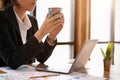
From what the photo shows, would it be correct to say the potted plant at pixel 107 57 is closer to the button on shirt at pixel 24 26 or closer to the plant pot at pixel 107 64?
the plant pot at pixel 107 64

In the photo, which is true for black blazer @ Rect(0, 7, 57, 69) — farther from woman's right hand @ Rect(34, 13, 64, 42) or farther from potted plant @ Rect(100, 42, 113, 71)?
potted plant @ Rect(100, 42, 113, 71)

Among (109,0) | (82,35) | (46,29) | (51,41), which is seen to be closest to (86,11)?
(82,35)

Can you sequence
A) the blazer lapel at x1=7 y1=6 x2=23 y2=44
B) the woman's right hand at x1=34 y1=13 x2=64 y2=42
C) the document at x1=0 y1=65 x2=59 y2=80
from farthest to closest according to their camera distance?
the blazer lapel at x1=7 y1=6 x2=23 y2=44 < the woman's right hand at x1=34 y1=13 x2=64 y2=42 < the document at x1=0 y1=65 x2=59 y2=80

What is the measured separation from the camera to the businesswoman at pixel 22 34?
133 centimetres

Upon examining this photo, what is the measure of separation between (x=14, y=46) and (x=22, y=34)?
24 cm

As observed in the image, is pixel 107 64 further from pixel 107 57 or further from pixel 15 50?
pixel 15 50

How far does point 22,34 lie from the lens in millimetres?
1684

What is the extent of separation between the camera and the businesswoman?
1333 millimetres

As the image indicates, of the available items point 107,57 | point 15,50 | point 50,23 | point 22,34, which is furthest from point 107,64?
point 22,34

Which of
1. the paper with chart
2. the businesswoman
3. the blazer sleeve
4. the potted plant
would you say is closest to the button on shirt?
the businesswoman

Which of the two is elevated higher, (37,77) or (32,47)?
(32,47)

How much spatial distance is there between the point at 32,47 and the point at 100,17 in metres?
2.82

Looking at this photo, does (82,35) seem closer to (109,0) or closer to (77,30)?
(77,30)

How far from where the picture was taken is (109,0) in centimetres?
404
